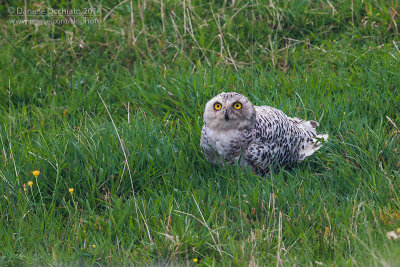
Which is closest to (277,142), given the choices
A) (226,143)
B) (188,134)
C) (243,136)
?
(243,136)

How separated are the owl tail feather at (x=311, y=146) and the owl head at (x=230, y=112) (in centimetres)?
56

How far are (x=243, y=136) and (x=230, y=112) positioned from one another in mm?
250

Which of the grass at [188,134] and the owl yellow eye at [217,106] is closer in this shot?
the grass at [188,134]

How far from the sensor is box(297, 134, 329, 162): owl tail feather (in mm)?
4816

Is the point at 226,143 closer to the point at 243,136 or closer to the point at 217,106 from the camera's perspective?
the point at 243,136

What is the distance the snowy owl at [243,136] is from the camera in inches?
180

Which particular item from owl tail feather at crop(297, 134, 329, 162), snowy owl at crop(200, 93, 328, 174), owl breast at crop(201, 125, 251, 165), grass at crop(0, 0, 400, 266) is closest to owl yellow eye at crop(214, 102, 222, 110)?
snowy owl at crop(200, 93, 328, 174)

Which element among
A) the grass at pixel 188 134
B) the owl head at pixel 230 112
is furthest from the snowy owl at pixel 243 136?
the grass at pixel 188 134

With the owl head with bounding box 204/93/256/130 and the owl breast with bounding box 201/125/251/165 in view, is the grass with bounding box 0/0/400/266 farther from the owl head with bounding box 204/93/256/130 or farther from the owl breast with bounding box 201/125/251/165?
the owl head with bounding box 204/93/256/130

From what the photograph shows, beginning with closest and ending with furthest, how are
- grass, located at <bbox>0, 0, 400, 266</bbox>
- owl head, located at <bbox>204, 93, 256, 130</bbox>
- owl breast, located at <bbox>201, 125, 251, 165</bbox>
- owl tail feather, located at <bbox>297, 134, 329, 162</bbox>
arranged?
grass, located at <bbox>0, 0, 400, 266</bbox>, owl head, located at <bbox>204, 93, 256, 130</bbox>, owl breast, located at <bbox>201, 125, 251, 165</bbox>, owl tail feather, located at <bbox>297, 134, 329, 162</bbox>

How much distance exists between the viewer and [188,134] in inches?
202

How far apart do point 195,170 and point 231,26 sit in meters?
2.53

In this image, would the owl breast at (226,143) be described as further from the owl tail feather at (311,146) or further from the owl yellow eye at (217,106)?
the owl tail feather at (311,146)

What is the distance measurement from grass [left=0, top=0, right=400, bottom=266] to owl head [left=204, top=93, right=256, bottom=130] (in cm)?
Answer: 40
